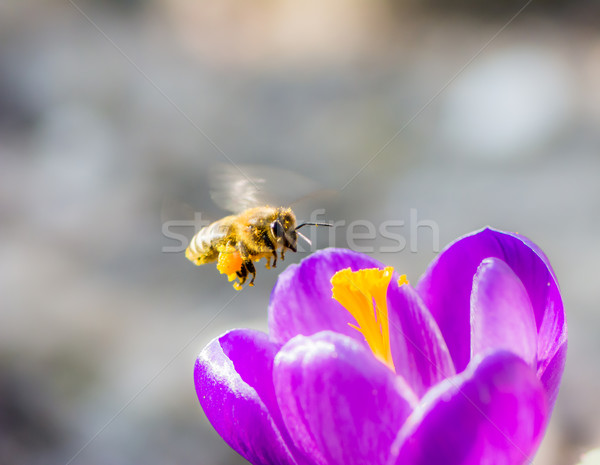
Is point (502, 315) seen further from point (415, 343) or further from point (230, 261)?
point (230, 261)

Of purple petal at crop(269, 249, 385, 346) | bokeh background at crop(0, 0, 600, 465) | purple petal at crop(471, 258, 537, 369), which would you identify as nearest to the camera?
purple petal at crop(471, 258, 537, 369)

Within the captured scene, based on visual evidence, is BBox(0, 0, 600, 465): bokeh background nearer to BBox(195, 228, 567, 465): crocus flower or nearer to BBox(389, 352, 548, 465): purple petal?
BBox(195, 228, 567, 465): crocus flower

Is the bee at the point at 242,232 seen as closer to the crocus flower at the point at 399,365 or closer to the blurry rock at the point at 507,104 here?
the crocus flower at the point at 399,365

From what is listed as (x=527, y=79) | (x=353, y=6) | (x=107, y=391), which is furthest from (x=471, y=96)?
(x=107, y=391)

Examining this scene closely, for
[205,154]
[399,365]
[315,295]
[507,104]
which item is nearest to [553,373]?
[399,365]

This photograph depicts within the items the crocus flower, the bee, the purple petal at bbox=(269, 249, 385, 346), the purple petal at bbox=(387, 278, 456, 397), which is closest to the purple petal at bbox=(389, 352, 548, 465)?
the crocus flower

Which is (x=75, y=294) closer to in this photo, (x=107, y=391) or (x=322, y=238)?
(x=107, y=391)
